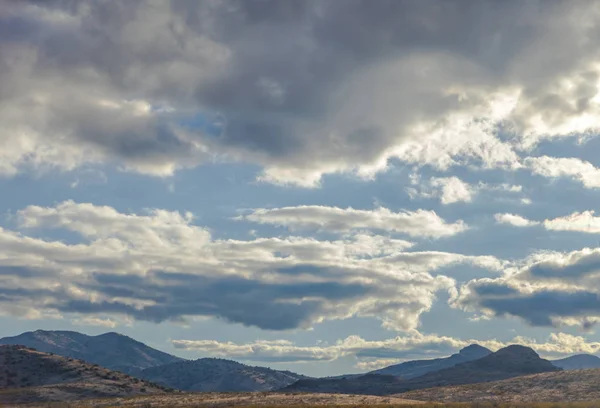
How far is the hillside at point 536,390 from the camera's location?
12862cm

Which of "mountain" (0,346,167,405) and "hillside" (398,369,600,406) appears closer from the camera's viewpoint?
"hillside" (398,369,600,406)

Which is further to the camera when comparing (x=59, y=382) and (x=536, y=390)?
(x=59, y=382)

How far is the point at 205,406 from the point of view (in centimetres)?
11194

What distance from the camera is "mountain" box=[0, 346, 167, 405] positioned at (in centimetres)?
15000

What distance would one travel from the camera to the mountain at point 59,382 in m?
150

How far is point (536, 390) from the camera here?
142m

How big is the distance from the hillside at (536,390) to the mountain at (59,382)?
7240 centimetres

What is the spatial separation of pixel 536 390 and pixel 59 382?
120061mm

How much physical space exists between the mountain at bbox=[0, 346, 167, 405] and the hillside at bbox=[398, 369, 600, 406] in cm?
7240

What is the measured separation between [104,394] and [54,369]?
43.4 m

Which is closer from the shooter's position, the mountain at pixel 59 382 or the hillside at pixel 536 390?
the hillside at pixel 536 390

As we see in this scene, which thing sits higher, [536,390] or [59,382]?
[59,382]

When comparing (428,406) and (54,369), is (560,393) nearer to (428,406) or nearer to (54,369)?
(428,406)

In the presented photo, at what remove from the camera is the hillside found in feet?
422
